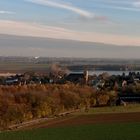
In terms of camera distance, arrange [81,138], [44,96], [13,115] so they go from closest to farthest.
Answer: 1. [81,138]
2. [13,115]
3. [44,96]

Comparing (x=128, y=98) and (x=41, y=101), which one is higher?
(x=41, y=101)

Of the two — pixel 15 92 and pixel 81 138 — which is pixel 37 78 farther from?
pixel 81 138

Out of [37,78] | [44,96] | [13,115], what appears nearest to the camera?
[13,115]

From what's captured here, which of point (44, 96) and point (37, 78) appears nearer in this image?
point (44, 96)

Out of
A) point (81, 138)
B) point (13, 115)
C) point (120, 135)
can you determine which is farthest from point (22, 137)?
point (13, 115)

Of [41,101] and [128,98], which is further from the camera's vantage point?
[128,98]

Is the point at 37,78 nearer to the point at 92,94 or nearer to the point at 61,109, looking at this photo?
the point at 92,94

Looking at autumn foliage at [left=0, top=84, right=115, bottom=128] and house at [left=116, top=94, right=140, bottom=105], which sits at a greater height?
autumn foliage at [left=0, top=84, right=115, bottom=128]

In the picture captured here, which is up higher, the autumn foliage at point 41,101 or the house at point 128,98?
the autumn foliage at point 41,101

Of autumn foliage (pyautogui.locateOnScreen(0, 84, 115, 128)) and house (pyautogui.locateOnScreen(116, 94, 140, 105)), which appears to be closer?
autumn foliage (pyautogui.locateOnScreen(0, 84, 115, 128))

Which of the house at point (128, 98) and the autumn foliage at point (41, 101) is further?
the house at point (128, 98)
